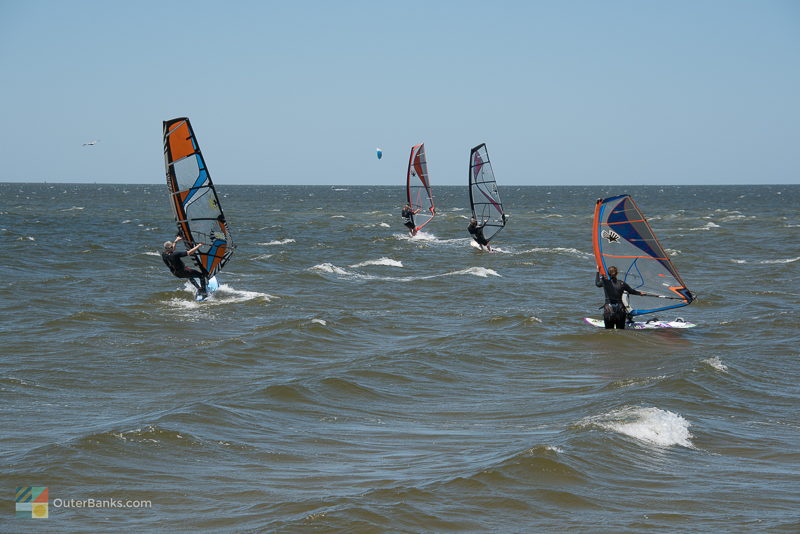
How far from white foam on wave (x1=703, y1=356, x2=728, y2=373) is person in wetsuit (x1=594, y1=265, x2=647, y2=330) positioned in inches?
102

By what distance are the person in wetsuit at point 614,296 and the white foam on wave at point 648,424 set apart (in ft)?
18.7

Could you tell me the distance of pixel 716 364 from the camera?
14.3 meters

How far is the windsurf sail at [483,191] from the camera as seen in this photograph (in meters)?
32.8

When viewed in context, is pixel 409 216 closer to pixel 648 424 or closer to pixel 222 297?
pixel 222 297

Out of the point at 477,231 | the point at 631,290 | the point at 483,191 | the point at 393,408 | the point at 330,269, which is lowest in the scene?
the point at 393,408

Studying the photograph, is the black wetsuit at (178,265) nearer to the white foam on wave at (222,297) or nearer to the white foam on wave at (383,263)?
the white foam on wave at (222,297)

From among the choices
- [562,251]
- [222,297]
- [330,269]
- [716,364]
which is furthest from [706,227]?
[716,364]

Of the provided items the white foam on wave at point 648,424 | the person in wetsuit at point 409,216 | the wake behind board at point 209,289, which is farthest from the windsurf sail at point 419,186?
the white foam on wave at point 648,424

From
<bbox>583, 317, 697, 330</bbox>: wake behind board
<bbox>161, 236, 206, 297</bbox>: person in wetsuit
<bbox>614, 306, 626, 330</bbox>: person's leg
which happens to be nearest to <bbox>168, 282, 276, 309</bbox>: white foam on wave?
<bbox>161, 236, 206, 297</bbox>: person in wetsuit

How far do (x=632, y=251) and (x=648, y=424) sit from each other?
723cm

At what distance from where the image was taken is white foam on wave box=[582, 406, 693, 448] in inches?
400

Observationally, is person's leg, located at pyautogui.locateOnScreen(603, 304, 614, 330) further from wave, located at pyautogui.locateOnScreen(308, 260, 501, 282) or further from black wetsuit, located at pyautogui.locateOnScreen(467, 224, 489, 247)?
black wetsuit, located at pyautogui.locateOnScreen(467, 224, 489, 247)

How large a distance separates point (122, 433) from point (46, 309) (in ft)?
39.0

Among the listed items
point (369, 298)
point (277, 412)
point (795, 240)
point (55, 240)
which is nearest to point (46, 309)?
point (369, 298)
